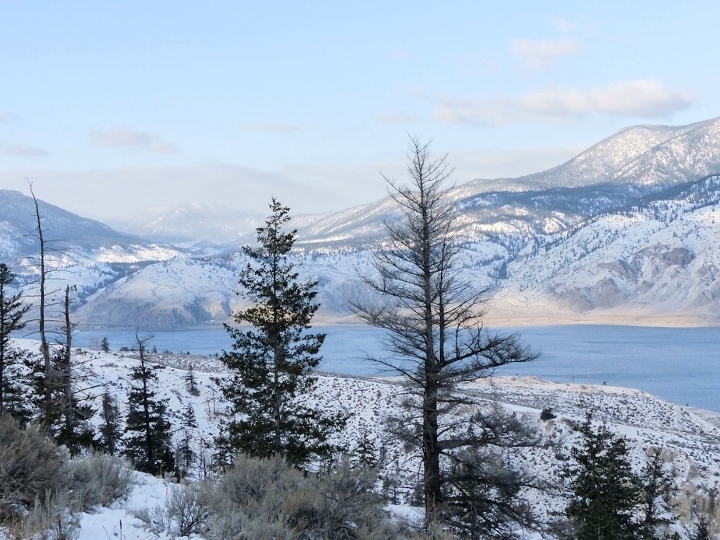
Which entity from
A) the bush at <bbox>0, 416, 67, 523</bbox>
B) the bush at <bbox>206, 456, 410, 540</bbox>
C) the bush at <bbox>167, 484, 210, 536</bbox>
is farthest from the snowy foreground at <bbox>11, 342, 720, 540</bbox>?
the bush at <bbox>0, 416, 67, 523</bbox>

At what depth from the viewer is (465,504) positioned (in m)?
12.5

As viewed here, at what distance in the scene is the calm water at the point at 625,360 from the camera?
274 ft

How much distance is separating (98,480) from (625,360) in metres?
115

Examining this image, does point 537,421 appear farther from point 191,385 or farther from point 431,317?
point 431,317

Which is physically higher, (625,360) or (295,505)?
(295,505)

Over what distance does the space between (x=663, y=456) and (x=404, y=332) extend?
29.6m

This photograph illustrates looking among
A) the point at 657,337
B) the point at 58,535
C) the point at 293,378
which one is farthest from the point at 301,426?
the point at 657,337

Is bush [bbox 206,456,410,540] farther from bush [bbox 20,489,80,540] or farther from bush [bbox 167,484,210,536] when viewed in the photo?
bush [bbox 20,489,80,540]

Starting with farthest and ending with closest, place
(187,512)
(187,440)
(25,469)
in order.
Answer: (187,440), (187,512), (25,469)

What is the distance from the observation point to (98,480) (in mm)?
6645

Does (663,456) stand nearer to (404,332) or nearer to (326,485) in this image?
(404,332)

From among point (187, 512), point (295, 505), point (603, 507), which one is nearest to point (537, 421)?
point (603, 507)

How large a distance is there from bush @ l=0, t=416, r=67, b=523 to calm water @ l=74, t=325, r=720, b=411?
60.7m

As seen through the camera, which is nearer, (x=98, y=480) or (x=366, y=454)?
(x=98, y=480)
